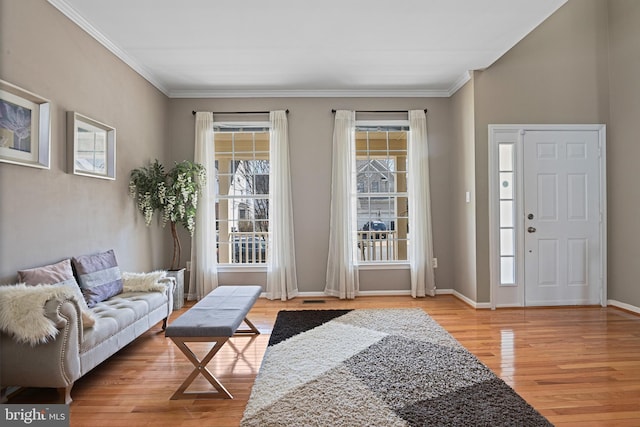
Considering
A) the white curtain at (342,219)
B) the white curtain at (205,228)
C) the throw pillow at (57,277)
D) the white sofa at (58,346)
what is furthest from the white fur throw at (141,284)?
the white curtain at (342,219)

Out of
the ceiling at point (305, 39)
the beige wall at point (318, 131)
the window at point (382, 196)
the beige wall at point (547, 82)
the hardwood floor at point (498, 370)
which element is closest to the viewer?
the hardwood floor at point (498, 370)

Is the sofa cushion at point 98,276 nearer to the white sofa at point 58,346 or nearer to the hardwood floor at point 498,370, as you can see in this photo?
the white sofa at point 58,346

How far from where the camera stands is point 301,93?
16.0ft

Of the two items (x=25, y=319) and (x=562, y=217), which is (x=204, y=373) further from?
(x=562, y=217)

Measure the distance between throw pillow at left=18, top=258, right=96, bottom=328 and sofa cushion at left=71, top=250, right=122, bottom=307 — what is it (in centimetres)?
12

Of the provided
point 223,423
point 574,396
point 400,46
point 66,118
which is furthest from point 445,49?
point 223,423

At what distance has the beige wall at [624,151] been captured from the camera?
4.11 m

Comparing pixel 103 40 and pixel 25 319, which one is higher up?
pixel 103 40

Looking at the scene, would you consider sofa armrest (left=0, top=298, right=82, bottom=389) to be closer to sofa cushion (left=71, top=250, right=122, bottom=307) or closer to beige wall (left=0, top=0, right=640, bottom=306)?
beige wall (left=0, top=0, right=640, bottom=306)

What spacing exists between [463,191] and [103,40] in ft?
13.9

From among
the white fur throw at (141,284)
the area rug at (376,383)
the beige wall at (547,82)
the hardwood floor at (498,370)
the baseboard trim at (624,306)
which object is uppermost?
the beige wall at (547,82)

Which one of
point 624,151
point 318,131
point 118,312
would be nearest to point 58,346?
point 118,312

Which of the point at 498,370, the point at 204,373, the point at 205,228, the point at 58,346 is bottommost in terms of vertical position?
the point at 498,370

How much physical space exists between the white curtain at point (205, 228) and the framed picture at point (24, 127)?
2179 millimetres
